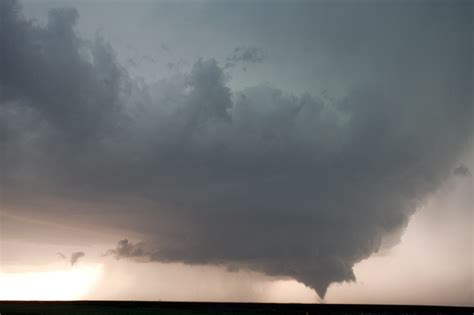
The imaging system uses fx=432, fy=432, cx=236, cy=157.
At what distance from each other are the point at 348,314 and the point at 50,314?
315 feet

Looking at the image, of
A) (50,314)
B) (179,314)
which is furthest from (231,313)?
(50,314)

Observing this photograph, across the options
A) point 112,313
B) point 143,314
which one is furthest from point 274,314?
point 112,313

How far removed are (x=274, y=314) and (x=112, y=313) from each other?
55604 millimetres

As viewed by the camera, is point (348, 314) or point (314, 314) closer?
point (314, 314)

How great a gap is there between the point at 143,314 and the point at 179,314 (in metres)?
14.9

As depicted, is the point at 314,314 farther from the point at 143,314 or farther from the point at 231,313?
the point at 143,314

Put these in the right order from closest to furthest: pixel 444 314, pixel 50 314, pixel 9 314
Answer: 1. pixel 9 314
2. pixel 50 314
3. pixel 444 314

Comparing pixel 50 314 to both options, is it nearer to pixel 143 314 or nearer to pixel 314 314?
pixel 143 314

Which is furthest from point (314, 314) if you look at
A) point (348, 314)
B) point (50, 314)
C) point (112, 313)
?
point (50, 314)

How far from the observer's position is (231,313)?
443 ft

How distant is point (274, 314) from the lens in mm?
151875

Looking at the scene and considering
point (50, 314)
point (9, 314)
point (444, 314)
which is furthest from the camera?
point (444, 314)

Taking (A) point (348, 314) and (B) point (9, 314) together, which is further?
(A) point (348, 314)

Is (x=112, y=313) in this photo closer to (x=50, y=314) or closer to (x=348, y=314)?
(x=50, y=314)
